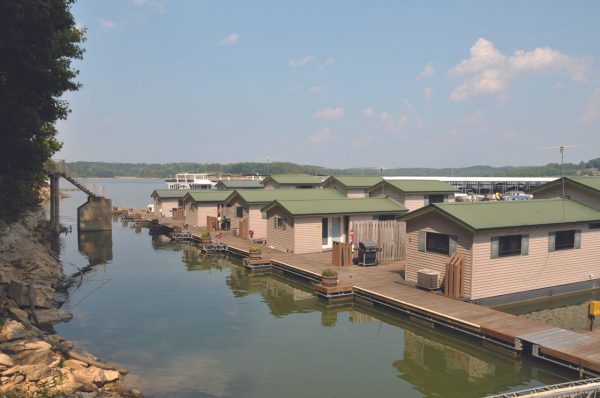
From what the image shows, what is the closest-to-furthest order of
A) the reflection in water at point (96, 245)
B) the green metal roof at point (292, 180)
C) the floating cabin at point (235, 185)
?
the reflection in water at point (96, 245) < the green metal roof at point (292, 180) < the floating cabin at point (235, 185)

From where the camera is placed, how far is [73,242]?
160ft

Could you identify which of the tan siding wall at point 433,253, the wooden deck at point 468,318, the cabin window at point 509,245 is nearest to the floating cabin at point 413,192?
the wooden deck at point 468,318

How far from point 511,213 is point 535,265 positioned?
8.78 ft

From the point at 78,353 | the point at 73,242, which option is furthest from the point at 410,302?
the point at 73,242

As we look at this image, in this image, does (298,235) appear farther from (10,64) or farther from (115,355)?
(10,64)

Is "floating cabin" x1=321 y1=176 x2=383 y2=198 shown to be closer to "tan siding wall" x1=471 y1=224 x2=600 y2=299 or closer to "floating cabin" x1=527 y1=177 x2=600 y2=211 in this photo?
"floating cabin" x1=527 y1=177 x2=600 y2=211

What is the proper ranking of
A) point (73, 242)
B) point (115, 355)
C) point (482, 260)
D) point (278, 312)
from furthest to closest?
point (73, 242) < point (278, 312) < point (482, 260) < point (115, 355)

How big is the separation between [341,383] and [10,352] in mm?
10075

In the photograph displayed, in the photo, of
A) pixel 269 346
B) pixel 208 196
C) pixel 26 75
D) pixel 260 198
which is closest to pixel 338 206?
pixel 260 198

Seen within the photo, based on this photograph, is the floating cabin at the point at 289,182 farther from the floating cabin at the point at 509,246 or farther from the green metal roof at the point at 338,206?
the floating cabin at the point at 509,246

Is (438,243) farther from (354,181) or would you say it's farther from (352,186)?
(354,181)

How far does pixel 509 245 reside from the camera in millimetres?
22297

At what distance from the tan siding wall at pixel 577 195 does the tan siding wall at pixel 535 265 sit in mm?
2290

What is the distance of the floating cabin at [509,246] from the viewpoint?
70.3 feet
